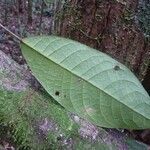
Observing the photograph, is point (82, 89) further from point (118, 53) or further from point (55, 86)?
point (118, 53)

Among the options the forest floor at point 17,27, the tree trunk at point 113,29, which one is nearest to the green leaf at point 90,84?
the tree trunk at point 113,29

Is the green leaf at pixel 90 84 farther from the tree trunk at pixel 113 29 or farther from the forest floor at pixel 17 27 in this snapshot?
the forest floor at pixel 17 27

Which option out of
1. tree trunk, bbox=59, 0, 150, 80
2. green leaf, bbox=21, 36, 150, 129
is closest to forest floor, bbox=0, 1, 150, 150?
tree trunk, bbox=59, 0, 150, 80

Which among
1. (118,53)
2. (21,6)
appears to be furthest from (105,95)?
(21,6)

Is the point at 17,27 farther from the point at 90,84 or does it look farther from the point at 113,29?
the point at 90,84

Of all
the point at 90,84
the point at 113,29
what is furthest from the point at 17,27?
the point at 90,84
